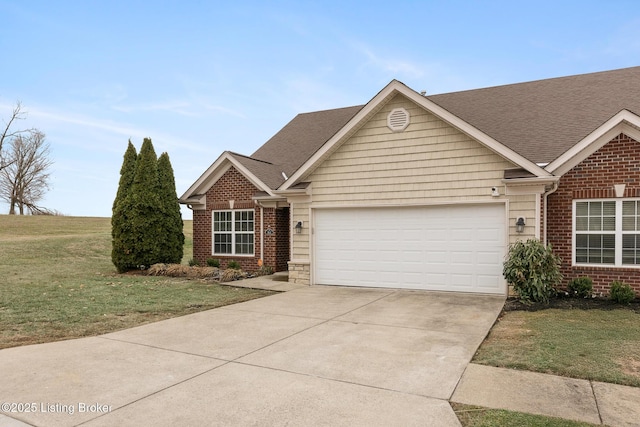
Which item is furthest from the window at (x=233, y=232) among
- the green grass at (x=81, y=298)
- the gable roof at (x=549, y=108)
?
the gable roof at (x=549, y=108)

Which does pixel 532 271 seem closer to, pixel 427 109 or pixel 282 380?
pixel 427 109

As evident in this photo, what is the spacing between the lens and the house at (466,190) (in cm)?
962

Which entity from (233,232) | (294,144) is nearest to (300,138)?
(294,144)

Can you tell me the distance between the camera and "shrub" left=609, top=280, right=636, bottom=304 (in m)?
9.05

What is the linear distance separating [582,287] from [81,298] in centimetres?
1180

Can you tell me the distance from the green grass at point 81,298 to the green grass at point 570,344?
596 cm

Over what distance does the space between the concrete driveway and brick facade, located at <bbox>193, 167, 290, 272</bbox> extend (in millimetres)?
6545

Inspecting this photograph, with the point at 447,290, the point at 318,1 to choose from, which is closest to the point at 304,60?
the point at 318,1

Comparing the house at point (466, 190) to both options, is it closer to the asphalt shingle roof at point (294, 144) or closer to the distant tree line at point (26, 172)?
the asphalt shingle roof at point (294, 144)

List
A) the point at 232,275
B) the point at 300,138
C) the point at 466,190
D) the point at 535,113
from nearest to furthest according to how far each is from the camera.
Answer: the point at 466,190 < the point at 535,113 < the point at 232,275 < the point at 300,138

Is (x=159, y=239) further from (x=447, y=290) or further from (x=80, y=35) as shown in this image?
(x=447, y=290)

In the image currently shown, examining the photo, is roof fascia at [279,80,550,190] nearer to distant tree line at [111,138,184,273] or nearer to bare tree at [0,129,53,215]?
distant tree line at [111,138,184,273]

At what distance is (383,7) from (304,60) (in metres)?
4.91

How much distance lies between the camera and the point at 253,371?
16.2ft
